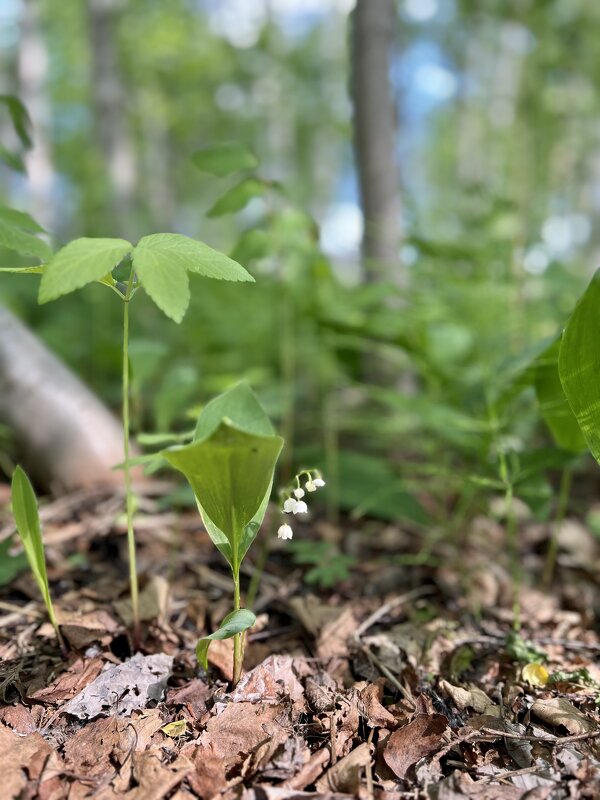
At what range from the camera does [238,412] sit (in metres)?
0.99

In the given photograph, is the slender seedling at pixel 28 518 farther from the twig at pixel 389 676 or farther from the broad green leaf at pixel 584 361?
the broad green leaf at pixel 584 361

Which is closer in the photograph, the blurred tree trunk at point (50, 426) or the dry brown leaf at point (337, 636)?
the dry brown leaf at point (337, 636)

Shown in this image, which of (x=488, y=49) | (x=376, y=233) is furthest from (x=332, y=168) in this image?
(x=376, y=233)

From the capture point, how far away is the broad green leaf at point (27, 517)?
108 cm

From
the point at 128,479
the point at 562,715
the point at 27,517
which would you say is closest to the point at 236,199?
the point at 128,479

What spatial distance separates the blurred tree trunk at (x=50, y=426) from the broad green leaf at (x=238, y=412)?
3.90 ft

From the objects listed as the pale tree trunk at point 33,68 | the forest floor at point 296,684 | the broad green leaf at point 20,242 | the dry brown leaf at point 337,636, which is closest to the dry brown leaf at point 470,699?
the forest floor at point 296,684

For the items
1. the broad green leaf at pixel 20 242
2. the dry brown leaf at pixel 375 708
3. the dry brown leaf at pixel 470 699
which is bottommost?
the dry brown leaf at pixel 470 699

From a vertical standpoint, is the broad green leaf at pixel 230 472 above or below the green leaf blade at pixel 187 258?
below

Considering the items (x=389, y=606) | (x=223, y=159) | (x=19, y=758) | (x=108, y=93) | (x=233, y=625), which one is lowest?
(x=389, y=606)

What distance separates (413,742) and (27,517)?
827mm

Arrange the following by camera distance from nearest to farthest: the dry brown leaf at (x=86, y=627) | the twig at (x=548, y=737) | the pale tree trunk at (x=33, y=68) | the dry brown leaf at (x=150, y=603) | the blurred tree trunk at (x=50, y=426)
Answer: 1. the twig at (x=548, y=737)
2. the dry brown leaf at (x=86, y=627)
3. the dry brown leaf at (x=150, y=603)
4. the blurred tree trunk at (x=50, y=426)
5. the pale tree trunk at (x=33, y=68)

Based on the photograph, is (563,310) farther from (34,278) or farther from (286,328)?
(34,278)

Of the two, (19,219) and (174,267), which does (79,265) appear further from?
(19,219)
